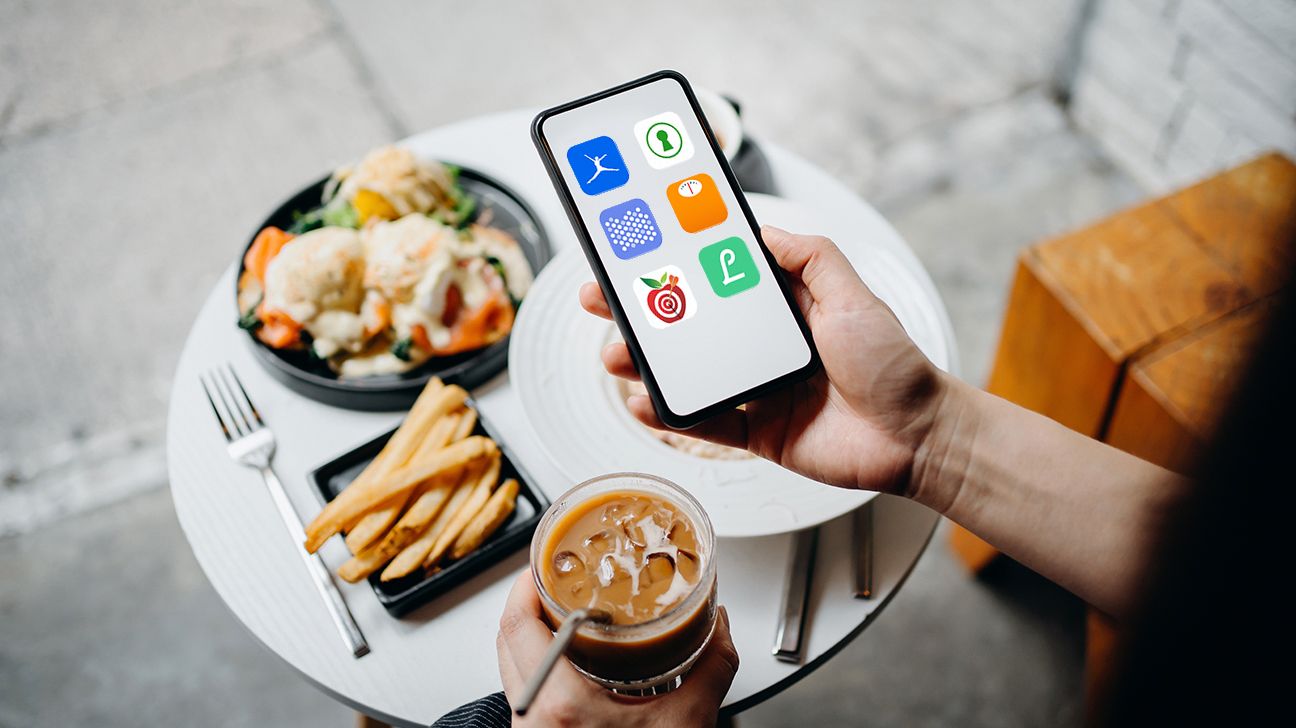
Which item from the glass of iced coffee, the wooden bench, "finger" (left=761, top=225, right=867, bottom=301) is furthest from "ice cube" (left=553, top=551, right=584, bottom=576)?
the wooden bench

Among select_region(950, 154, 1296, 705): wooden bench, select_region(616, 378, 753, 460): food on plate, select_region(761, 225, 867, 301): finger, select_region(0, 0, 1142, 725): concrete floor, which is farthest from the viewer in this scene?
select_region(0, 0, 1142, 725): concrete floor

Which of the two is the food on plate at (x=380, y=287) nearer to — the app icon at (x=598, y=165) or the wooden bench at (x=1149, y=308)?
the app icon at (x=598, y=165)

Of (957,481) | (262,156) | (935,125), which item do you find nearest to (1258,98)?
(935,125)

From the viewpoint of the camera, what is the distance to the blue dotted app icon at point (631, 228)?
97 cm

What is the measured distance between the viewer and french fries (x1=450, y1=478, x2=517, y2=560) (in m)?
0.99

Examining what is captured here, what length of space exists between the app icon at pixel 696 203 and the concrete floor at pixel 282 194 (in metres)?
1.01

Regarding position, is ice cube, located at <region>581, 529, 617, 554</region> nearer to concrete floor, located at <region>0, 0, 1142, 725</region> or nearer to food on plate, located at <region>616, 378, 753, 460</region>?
food on plate, located at <region>616, 378, 753, 460</region>

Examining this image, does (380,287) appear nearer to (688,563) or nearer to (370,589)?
(370,589)

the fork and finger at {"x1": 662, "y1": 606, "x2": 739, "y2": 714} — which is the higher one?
the fork

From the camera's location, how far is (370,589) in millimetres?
1016

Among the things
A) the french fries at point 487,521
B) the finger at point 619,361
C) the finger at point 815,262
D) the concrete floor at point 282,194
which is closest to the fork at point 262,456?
the french fries at point 487,521

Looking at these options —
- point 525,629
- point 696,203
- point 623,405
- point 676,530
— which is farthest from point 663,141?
point 525,629

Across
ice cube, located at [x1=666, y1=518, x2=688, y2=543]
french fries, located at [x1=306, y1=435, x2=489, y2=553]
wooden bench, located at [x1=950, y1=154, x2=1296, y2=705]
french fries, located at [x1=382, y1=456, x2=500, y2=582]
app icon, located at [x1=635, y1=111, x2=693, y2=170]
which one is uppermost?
app icon, located at [x1=635, y1=111, x2=693, y2=170]

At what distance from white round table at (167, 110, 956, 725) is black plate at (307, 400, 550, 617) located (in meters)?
0.02
